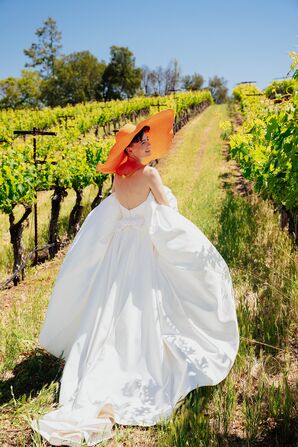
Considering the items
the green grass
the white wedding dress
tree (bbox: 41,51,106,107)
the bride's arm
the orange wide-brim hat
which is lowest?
the green grass

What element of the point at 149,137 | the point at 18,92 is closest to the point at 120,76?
the point at 18,92

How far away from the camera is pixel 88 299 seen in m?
3.61

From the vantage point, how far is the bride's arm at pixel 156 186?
140 inches

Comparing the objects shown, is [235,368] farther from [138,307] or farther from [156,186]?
[156,186]

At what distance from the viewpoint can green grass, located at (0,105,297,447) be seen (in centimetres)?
292

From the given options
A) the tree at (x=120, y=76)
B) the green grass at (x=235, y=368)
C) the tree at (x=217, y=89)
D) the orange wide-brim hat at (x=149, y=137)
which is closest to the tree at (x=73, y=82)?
the tree at (x=120, y=76)

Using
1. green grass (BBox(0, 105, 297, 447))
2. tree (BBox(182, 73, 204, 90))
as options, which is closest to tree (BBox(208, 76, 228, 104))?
tree (BBox(182, 73, 204, 90))

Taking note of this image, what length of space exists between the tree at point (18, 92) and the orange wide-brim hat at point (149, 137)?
5820 centimetres

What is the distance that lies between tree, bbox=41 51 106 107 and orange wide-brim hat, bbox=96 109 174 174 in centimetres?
6362

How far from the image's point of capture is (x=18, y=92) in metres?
58.6

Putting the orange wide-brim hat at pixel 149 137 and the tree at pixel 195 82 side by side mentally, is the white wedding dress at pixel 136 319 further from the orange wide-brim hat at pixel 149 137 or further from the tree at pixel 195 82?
the tree at pixel 195 82

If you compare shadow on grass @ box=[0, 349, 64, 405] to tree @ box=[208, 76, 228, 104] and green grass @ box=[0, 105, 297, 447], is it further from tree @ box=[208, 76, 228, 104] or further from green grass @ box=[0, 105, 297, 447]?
tree @ box=[208, 76, 228, 104]

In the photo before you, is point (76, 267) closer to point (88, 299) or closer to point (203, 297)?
point (88, 299)

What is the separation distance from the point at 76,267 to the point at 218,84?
98.6 meters
